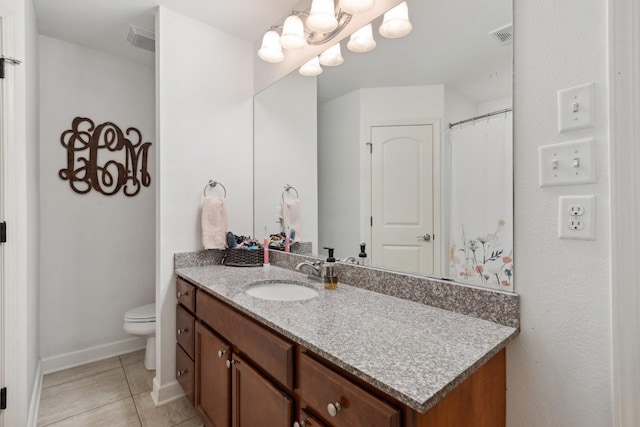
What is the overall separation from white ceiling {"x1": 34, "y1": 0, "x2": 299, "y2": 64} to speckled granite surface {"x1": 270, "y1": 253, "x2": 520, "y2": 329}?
64.7 inches

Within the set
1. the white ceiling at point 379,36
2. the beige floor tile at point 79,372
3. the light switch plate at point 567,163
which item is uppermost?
the white ceiling at point 379,36

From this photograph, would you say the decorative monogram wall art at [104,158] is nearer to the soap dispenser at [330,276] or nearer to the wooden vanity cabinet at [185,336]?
the wooden vanity cabinet at [185,336]

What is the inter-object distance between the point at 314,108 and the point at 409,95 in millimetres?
661

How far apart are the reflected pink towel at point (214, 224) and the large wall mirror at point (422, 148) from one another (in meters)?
0.57

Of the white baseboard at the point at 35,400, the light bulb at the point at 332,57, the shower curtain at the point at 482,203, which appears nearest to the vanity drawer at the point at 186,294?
the white baseboard at the point at 35,400

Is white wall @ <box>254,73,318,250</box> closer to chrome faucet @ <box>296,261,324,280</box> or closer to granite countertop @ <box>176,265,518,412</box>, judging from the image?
chrome faucet @ <box>296,261,324,280</box>

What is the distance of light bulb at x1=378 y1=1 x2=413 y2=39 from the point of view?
1319 millimetres

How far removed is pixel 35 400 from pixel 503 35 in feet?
9.46

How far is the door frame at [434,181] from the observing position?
48.2 inches

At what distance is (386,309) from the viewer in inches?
44.6

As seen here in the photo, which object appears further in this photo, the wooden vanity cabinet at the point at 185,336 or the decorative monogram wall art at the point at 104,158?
the decorative monogram wall art at the point at 104,158

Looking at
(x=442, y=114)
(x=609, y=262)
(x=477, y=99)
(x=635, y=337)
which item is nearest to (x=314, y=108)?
(x=442, y=114)

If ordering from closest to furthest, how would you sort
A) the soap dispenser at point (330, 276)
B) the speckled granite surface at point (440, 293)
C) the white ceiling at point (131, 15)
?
the speckled granite surface at point (440, 293) → the soap dispenser at point (330, 276) → the white ceiling at point (131, 15)

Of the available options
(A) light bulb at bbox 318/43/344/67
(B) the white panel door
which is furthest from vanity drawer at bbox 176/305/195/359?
(A) light bulb at bbox 318/43/344/67
